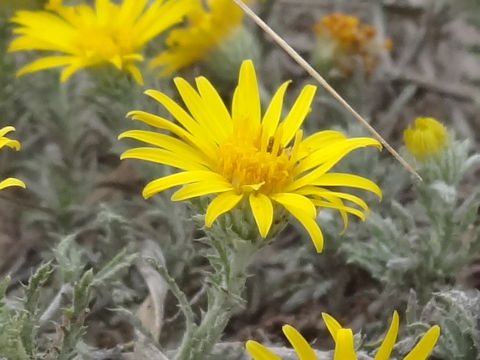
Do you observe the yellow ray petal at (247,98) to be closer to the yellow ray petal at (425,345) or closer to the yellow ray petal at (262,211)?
the yellow ray petal at (262,211)

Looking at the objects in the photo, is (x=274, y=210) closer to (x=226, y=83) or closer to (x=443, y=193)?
(x=443, y=193)

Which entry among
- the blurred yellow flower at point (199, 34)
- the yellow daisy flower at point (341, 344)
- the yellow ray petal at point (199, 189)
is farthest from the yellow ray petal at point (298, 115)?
the blurred yellow flower at point (199, 34)

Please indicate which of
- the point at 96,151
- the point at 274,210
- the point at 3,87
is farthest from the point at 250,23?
the point at 274,210

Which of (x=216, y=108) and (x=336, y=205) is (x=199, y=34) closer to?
(x=216, y=108)

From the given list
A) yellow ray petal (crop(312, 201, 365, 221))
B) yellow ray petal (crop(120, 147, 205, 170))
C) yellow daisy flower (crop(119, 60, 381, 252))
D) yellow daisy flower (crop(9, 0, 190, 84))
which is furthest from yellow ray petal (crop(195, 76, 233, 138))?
yellow daisy flower (crop(9, 0, 190, 84))

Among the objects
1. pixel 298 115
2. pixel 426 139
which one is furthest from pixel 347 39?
pixel 298 115
